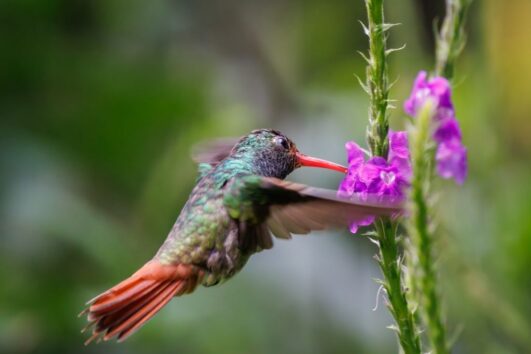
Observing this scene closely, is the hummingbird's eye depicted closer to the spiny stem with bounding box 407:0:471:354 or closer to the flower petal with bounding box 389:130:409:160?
the flower petal with bounding box 389:130:409:160

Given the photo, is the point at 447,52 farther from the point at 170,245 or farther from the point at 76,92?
the point at 76,92

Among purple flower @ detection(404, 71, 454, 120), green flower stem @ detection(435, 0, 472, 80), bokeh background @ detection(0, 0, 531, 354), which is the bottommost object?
bokeh background @ detection(0, 0, 531, 354)

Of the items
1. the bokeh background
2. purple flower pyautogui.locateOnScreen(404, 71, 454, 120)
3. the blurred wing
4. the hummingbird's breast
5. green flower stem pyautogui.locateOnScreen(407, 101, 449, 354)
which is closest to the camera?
green flower stem pyautogui.locateOnScreen(407, 101, 449, 354)

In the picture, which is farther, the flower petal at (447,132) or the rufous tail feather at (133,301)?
the rufous tail feather at (133,301)

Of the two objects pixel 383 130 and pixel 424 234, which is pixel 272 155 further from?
pixel 424 234

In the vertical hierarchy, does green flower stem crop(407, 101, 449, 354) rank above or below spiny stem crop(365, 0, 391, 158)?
below

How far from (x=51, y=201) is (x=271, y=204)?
242cm

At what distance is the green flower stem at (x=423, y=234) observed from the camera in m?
1.28

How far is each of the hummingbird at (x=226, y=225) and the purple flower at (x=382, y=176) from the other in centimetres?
8

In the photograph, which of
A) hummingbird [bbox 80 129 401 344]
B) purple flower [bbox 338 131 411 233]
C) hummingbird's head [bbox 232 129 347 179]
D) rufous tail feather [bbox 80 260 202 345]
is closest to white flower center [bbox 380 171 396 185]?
purple flower [bbox 338 131 411 233]

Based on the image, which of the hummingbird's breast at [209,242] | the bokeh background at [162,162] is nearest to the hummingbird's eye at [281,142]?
the hummingbird's breast at [209,242]

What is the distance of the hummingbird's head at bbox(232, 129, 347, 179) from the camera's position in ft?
7.00

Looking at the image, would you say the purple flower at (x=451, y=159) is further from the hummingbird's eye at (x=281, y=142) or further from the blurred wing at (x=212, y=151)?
the blurred wing at (x=212, y=151)

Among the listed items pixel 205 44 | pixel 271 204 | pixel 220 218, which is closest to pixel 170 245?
pixel 220 218
